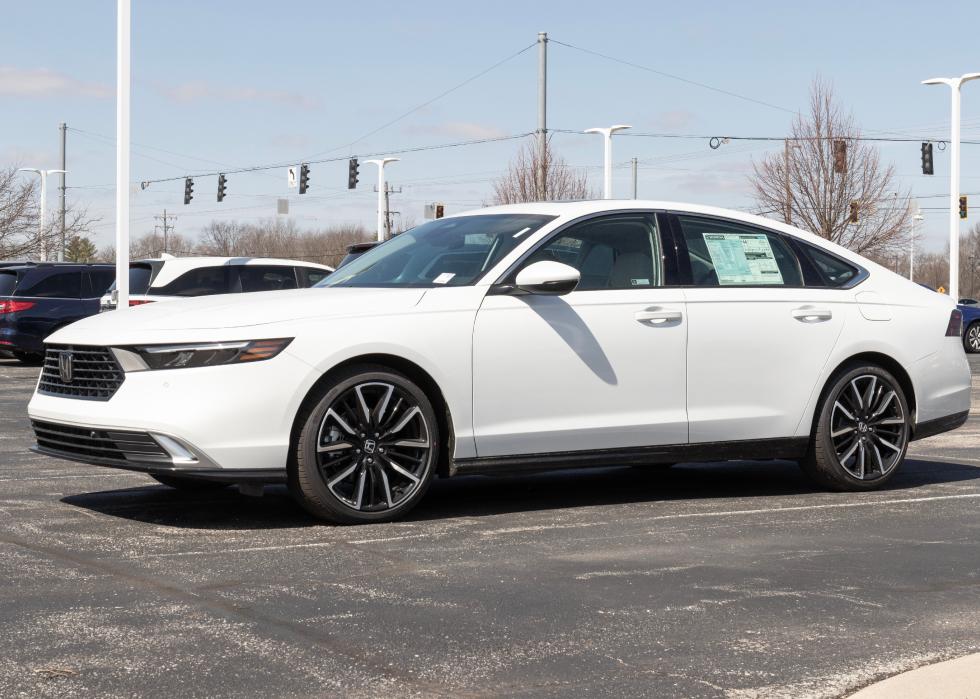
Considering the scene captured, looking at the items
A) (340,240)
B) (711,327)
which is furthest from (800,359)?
(340,240)

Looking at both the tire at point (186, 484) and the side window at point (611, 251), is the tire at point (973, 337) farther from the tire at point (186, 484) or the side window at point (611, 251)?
the tire at point (186, 484)

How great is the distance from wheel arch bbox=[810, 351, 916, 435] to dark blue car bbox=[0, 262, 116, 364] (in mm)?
16938

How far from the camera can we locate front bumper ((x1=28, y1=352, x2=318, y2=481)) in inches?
245

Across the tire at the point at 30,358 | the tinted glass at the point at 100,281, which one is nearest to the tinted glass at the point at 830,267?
the tinted glass at the point at 100,281

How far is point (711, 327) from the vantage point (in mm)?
7539

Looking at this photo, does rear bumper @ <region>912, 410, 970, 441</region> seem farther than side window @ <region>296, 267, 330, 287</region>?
No

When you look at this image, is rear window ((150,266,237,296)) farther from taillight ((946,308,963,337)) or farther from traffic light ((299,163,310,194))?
traffic light ((299,163,310,194))

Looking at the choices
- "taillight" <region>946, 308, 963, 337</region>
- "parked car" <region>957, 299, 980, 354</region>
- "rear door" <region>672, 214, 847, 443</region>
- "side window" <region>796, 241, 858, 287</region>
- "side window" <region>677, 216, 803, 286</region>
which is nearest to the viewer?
"rear door" <region>672, 214, 847, 443</region>

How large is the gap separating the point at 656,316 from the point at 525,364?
0.85 metres

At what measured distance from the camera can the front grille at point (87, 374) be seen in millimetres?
6410

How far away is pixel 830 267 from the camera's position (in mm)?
8195

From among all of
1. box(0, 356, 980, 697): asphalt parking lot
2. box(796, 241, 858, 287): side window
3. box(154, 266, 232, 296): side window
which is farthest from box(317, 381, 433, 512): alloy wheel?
box(154, 266, 232, 296): side window

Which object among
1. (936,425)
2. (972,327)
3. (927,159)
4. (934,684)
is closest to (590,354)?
(936,425)

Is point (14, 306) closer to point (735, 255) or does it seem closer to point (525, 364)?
point (735, 255)
